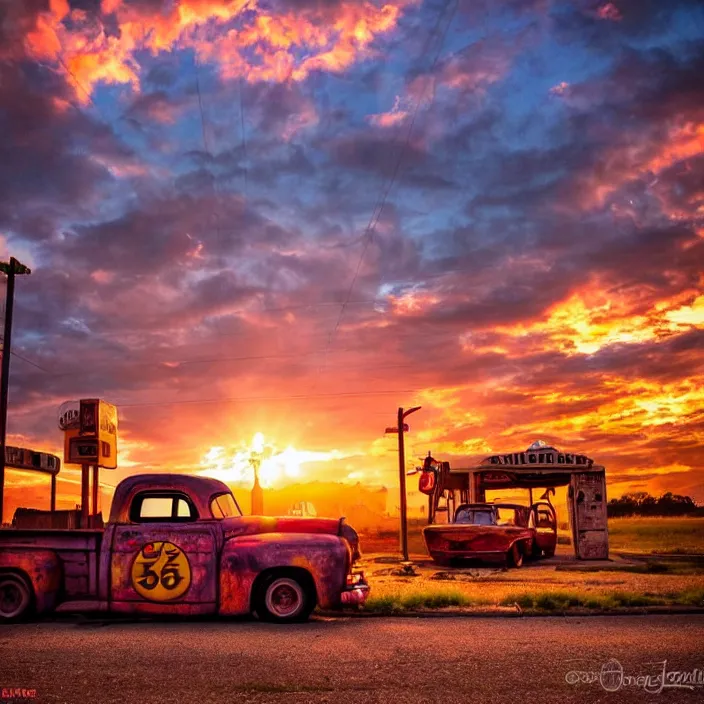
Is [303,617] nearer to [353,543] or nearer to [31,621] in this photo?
[353,543]

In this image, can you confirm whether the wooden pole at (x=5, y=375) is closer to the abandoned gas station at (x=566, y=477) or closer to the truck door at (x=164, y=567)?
the abandoned gas station at (x=566, y=477)

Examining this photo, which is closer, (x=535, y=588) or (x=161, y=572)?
(x=161, y=572)

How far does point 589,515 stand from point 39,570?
17.5 metres

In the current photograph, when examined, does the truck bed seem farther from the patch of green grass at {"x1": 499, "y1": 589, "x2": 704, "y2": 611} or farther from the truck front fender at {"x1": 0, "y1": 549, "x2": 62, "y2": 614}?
the patch of green grass at {"x1": 499, "y1": 589, "x2": 704, "y2": 611}

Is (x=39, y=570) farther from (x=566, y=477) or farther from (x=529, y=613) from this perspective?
(x=566, y=477)

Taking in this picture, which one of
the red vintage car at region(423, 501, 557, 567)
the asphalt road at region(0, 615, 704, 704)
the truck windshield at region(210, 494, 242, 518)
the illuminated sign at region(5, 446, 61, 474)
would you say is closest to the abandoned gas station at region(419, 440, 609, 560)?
the red vintage car at region(423, 501, 557, 567)

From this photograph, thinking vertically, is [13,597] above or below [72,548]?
below

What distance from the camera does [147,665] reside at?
7.39 m

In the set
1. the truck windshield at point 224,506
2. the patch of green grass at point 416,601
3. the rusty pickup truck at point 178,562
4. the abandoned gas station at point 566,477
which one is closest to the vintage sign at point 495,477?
the abandoned gas station at point 566,477

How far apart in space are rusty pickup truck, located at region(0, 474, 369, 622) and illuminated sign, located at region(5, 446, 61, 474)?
95.0 feet

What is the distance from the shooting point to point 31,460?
41.6 metres

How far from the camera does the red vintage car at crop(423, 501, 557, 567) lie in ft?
66.0

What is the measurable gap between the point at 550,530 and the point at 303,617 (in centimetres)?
1678

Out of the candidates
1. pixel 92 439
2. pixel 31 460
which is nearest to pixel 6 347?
pixel 92 439
